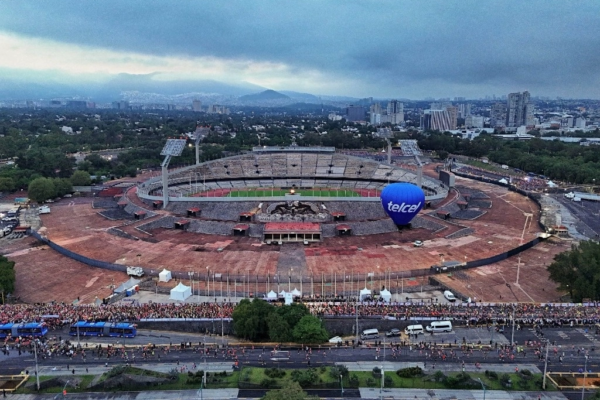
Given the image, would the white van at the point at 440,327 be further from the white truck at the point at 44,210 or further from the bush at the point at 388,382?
the white truck at the point at 44,210

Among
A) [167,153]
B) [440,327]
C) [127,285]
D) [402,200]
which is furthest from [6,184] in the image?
[440,327]

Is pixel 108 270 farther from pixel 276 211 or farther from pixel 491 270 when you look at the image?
pixel 491 270

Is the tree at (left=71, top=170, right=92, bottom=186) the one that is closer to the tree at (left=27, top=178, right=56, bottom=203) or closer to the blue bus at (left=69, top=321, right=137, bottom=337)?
the tree at (left=27, top=178, right=56, bottom=203)

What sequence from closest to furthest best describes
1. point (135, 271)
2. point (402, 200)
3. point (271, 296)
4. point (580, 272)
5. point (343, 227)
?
1. point (580, 272)
2. point (271, 296)
3. point (135, 271)
4. point (402, 200)
5. point (343, 227)

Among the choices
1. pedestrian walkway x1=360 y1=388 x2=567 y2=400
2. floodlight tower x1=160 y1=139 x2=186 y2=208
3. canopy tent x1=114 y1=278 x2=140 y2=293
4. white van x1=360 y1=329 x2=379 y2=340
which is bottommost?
canopy tent x1=114 y1=278 x2=140 y2=293

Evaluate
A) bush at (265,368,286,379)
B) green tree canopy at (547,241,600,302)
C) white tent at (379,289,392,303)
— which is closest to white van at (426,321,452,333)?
white tent at (379,289,392,303)

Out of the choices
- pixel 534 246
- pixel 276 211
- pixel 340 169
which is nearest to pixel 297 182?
pixel 340 169

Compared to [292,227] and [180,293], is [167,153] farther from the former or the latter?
[180,293]
